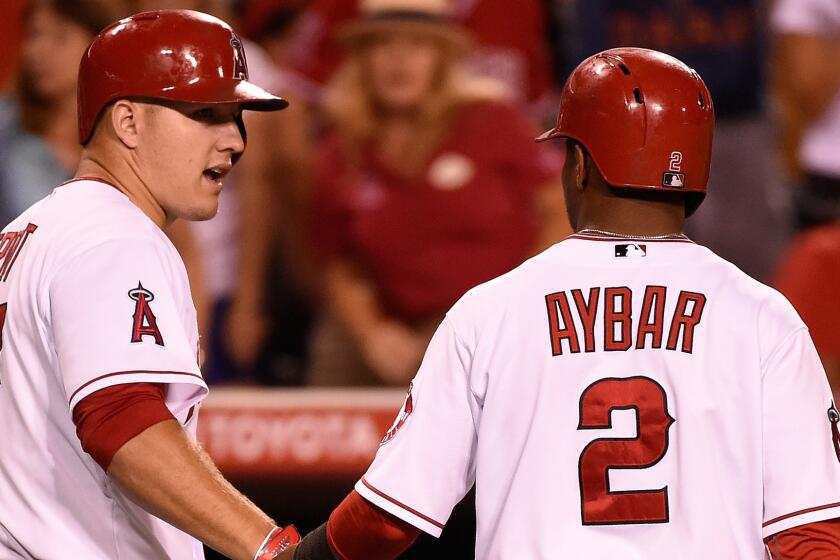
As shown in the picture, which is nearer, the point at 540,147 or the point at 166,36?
the point at 166,36

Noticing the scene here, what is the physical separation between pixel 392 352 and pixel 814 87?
237 centimetres

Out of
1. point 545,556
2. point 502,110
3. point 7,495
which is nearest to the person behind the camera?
point 545,556

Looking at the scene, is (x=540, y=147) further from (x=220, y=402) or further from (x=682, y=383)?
(x=682, y=383)

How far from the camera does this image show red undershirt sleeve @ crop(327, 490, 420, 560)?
281cm

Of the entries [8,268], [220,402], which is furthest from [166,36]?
[220,402]

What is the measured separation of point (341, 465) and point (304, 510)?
0.89ft

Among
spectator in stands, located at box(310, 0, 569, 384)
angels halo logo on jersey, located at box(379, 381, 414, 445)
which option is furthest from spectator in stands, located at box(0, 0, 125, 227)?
angels halo logo on jersey, located at box(379, 381, 414, 445)

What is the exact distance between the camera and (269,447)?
5.58 m

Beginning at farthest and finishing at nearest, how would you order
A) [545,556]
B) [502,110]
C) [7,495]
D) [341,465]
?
1. [502,110]
2. [341,465]
3. [7,495]
4. [545,556]

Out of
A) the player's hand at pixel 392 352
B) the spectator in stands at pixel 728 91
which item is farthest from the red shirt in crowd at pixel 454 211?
the spectator in stands at pixel 728 91

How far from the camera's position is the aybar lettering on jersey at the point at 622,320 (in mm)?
2678

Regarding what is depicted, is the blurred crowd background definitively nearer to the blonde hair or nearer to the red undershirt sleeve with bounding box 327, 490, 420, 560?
the blonde hair

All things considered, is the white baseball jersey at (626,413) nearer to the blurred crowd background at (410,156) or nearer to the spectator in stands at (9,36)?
the blurred crowd background at (410,156)

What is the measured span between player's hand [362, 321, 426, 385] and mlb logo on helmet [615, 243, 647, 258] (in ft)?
10.4
